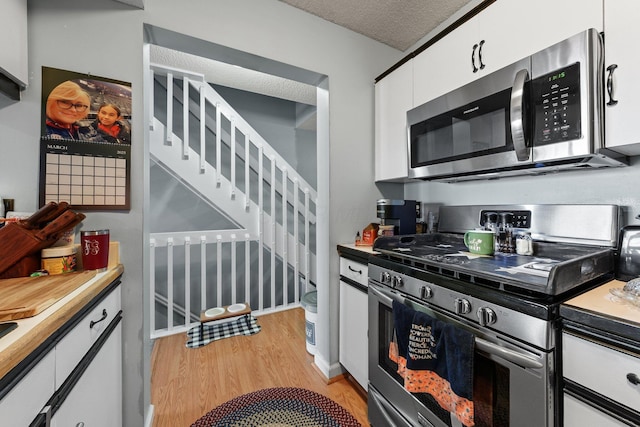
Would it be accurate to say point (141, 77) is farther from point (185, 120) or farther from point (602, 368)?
point (602, 368)

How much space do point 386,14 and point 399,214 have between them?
1.33 meters

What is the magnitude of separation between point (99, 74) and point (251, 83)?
1.71 meters

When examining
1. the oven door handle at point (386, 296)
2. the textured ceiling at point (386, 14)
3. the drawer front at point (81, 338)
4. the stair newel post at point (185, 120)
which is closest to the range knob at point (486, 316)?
the oven door handle at point (386, 296)

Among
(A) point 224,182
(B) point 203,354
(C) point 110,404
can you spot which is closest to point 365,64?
(A) point 224,182

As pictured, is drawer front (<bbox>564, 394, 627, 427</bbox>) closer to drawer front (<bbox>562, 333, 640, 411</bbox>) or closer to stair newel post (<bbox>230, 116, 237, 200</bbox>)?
drawer front (<bbox>562, 333, 640, 411</bbox>)

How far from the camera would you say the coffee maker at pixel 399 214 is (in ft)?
5.73

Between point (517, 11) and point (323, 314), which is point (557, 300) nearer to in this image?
point (517, 11)

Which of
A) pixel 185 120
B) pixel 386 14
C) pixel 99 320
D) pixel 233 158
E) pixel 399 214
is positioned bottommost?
pixel 99 320

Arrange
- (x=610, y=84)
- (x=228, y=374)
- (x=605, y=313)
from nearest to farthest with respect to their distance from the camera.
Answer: (x=605, y=313), (x=610, y=84), (x=228, y=374)

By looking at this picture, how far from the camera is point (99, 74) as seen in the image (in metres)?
1.23

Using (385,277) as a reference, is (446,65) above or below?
above

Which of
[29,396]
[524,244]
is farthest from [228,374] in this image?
[524,244]

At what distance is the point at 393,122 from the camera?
182 cm

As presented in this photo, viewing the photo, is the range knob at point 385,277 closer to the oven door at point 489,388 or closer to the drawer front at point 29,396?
the oven door at point 489,388
